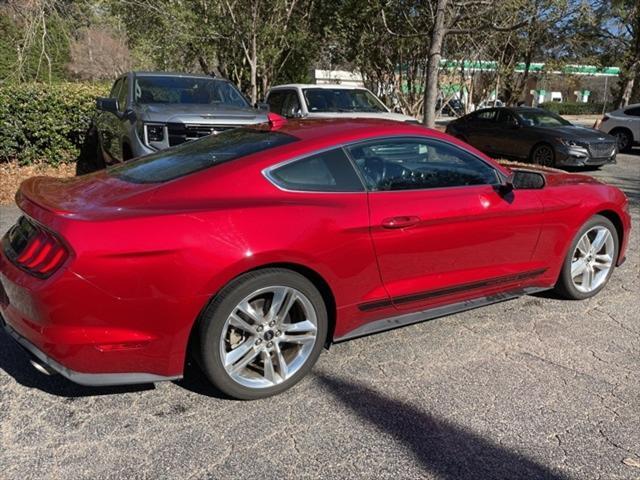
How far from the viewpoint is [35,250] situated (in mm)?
2768

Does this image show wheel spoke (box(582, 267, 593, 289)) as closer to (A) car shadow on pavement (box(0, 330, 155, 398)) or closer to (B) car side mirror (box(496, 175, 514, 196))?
(B) car side mirror (box(496, 175, 514, 196))

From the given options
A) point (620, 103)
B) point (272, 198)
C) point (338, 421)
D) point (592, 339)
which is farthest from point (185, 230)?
point (620, 103)

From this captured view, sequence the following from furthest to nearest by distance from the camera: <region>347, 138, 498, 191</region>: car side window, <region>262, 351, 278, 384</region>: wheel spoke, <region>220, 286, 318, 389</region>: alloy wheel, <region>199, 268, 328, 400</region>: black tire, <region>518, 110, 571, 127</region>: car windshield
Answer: <region>518, 110, 571, 127</region>: car windshield < <region>347, 138, 498, 191</region>: car side window < <region>262, 351, 278, 384</region>: wheel spoke < <region>220, 286, 318, 389</region>: alloy wheel < <region>199, 268, 328, 400</region>: black tire

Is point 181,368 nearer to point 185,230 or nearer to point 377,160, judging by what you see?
point 185,230

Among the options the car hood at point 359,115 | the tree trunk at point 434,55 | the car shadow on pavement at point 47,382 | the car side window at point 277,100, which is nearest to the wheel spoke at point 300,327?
the car shadow on pavement at point 47,382

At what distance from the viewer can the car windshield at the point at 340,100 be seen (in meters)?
11.2

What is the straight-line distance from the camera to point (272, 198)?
3.05 m

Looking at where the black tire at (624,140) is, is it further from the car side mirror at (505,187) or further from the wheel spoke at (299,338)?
the wheel spoke at (299,338)

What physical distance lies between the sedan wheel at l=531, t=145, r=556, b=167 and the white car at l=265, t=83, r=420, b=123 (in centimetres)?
312

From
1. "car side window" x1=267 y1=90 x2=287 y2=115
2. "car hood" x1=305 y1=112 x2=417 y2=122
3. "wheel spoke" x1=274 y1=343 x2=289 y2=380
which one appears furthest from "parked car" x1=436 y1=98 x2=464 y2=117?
"wheel spoke" x1=274 y1=343 x2=289 y2=380

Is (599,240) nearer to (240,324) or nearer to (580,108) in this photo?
(240,324)

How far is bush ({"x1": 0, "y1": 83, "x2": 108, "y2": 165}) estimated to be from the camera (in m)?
8.82

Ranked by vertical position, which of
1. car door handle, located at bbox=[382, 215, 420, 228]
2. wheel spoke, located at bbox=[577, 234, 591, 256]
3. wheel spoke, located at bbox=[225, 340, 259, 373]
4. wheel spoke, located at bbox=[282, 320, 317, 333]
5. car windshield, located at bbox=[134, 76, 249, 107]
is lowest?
wheel spoke, located at bbox=[225, 340, 259, 373]

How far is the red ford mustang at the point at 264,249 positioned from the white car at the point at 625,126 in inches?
546
